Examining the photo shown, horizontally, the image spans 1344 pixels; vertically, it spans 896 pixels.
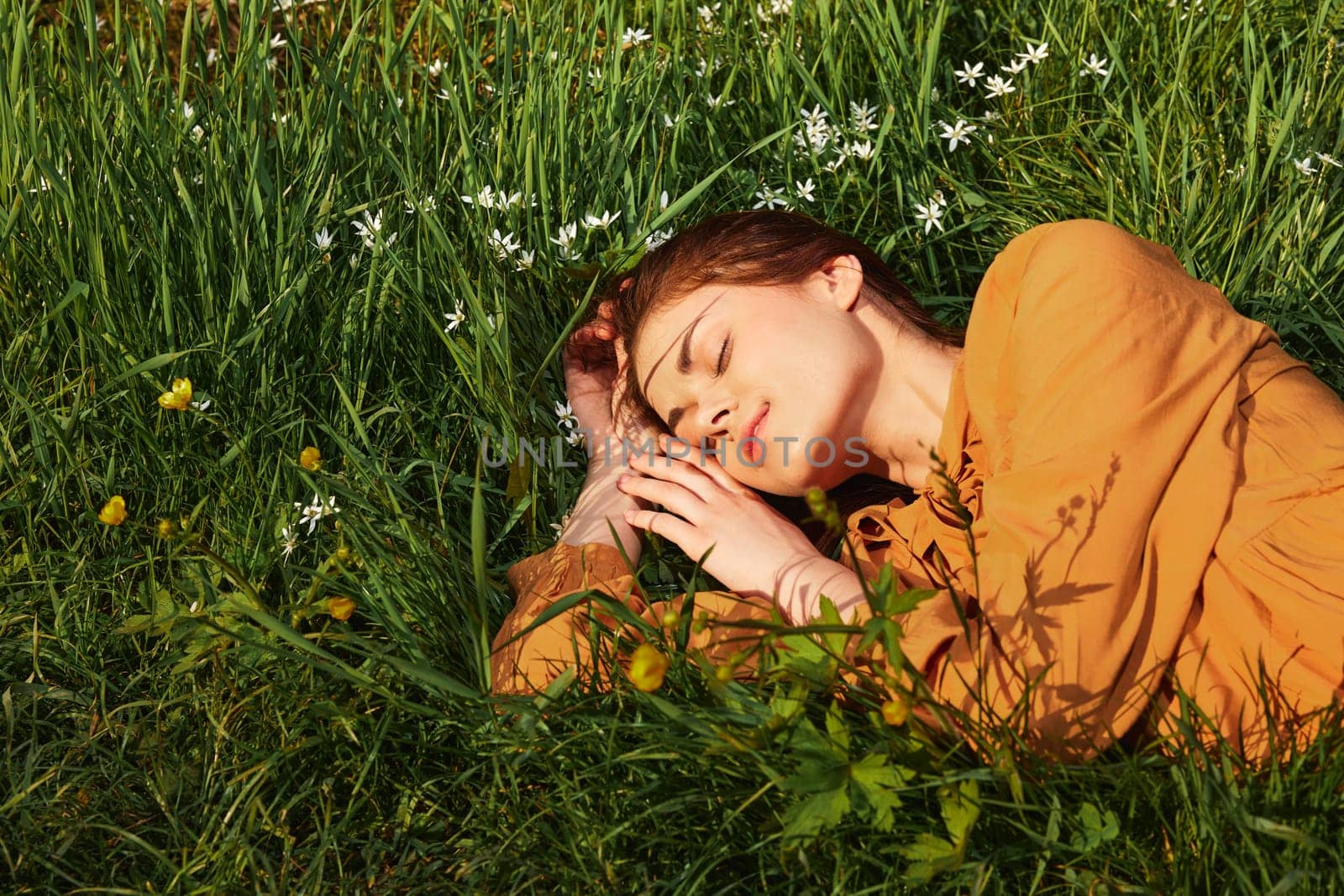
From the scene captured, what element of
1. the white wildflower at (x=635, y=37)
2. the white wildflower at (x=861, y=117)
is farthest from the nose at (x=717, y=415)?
the white wildflower at (x=635, y=37)

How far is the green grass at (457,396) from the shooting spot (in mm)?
1703

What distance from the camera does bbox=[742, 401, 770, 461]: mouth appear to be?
86.3 inches

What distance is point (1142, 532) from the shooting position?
5.74 feet

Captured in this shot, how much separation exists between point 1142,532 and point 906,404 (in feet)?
2.02

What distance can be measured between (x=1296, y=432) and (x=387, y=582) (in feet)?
4.66

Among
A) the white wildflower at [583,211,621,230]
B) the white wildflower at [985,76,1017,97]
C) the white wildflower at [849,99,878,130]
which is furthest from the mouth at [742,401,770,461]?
the white wildflower at [985,76,1017,97]

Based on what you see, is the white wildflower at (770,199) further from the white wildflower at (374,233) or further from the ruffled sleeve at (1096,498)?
the ruffled sleeve at (1096,498)

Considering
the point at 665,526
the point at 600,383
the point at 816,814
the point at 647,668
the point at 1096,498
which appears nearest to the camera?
the point at 647,668

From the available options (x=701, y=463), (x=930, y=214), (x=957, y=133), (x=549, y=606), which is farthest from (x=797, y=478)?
(x=957, y=133)

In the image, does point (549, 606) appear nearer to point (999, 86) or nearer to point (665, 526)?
point (665, 526)

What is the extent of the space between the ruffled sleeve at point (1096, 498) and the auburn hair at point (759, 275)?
53 centimetres

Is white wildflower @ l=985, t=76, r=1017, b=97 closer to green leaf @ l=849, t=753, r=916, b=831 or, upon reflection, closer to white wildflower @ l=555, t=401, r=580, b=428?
white wildflower @ l=555, t=401, r=580, b=428

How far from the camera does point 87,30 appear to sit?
8.96ft

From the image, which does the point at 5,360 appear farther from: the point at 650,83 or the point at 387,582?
the point at 650,83
